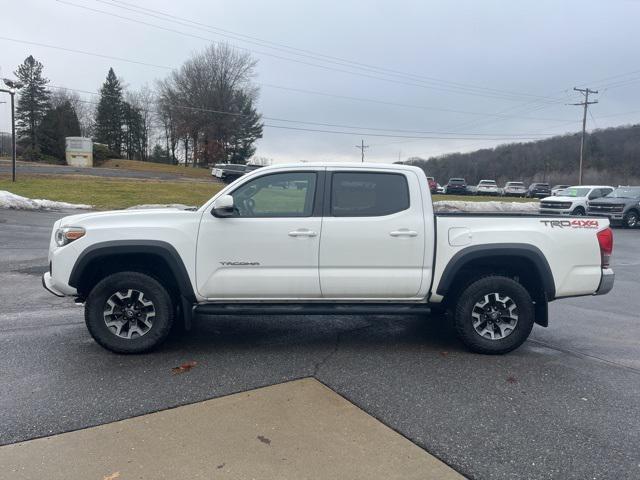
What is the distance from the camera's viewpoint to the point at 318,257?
4.84m

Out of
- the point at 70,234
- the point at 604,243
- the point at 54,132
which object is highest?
the point at 54,132

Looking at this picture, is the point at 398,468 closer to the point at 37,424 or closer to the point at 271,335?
the point at 37,424

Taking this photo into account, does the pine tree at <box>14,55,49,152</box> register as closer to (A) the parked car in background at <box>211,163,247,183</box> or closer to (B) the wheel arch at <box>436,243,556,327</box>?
(A) the parked car in background at <box>211,163,247,183</box>

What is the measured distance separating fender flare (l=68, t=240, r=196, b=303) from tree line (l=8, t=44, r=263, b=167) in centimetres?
6585

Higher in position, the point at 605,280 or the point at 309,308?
the point at 605,280

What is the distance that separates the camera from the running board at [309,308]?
4855 millimetres

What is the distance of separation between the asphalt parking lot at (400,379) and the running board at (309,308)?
0.44 m

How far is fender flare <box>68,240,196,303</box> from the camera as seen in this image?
4672mm

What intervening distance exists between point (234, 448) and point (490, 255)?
3.02m

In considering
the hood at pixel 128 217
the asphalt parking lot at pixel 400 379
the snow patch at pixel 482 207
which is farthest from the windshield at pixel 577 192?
the hood at pixel 128 217

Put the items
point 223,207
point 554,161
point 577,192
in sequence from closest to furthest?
point 223,207 < point 577,192 < point 554,161

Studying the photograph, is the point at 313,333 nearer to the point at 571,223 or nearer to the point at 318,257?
the point at 318,257

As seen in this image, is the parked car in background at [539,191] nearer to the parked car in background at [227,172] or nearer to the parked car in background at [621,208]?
the parked car in background at [227,172]

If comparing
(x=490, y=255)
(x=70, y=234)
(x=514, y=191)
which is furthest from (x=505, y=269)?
(x=514, y=191)
